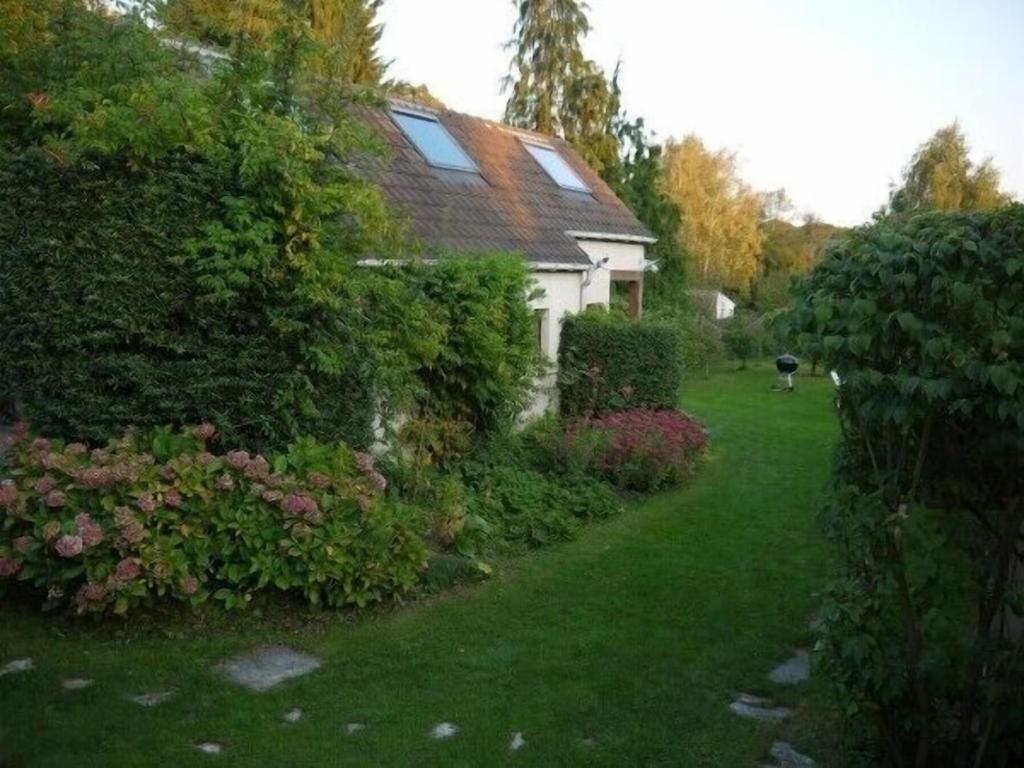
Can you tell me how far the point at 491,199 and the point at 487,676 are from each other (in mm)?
10167

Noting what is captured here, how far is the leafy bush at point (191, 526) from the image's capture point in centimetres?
623

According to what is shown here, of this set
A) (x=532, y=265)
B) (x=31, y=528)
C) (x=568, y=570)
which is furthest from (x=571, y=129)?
(x=31, y=528)

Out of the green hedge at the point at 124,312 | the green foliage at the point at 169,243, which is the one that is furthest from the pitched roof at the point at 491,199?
the green hedge at the point at 124,312

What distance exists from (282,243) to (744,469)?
9214 millimetres

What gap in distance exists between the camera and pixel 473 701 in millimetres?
5609

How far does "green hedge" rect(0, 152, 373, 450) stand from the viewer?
7.16m

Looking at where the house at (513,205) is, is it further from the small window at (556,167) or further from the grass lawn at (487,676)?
the grass lawn at (487,676)

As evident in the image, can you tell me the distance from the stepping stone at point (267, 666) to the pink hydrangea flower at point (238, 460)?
140 cm

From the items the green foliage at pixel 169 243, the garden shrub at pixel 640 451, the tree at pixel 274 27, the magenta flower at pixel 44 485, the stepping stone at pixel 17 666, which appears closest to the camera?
the stepping stone at pixel 17 666

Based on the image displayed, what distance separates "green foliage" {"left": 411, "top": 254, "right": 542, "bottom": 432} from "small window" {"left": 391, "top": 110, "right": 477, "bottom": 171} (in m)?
4.17

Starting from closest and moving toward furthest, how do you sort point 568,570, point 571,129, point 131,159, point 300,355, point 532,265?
point 131,159
point 300,355
point 568,570
point 532,265
point 571,129

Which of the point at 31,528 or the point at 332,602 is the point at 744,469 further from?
the point at 31,528

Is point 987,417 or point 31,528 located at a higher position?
point 987,417

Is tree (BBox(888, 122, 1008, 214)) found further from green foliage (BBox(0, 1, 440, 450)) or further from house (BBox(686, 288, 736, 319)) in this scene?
green foliage (BBox(0, 1, 440, 450))
